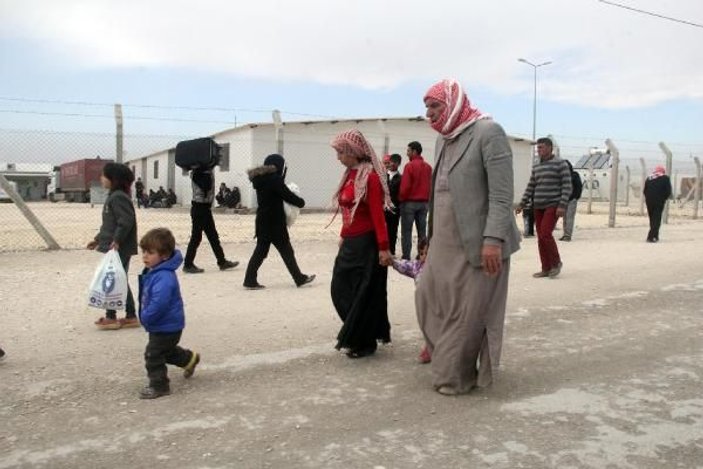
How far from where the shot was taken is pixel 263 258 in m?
7.54

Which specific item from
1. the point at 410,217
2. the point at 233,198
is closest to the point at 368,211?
the point at 410,217

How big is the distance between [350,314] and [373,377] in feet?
1.64

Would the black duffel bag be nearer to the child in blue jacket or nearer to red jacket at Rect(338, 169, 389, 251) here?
red jacket at Rect(338, 169, 389, 251)

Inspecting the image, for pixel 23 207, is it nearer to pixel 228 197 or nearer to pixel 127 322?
pixel 127 322

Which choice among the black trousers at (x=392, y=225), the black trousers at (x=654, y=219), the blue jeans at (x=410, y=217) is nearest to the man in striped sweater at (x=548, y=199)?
Result: the blue jeans at (x=410, y=217)

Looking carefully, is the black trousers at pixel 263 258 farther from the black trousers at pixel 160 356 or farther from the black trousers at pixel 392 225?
the black trousers at pixel 160 356

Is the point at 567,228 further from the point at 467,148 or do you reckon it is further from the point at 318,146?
the point at 318,146

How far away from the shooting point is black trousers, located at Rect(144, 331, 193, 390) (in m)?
3.89

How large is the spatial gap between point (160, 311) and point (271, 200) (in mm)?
3698

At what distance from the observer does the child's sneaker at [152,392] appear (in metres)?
3.84

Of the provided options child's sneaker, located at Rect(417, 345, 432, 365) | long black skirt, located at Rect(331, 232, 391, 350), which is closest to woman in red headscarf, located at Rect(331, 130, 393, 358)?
long black skirt, located at Rect(331, 232, 391, 350)

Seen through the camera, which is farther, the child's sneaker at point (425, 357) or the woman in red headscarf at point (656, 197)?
the woman in red headscarf at point (656, 197)

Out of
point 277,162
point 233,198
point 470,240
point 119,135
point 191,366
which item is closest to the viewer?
point 470,240

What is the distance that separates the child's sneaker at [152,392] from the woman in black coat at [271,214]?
354 cm
